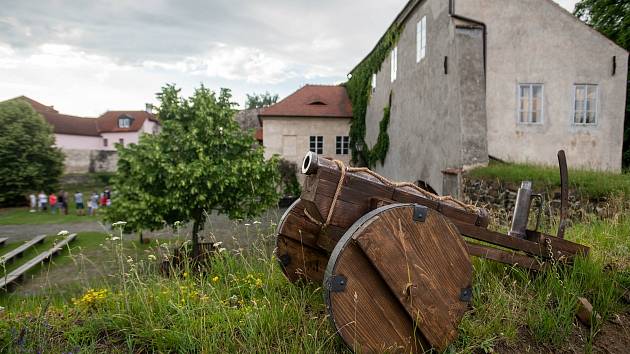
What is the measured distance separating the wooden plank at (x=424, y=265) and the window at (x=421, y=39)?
12.9 meters

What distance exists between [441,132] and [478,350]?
10595 mm

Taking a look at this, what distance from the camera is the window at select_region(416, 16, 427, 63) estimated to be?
13.3 metres

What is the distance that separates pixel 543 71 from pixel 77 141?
164 feet

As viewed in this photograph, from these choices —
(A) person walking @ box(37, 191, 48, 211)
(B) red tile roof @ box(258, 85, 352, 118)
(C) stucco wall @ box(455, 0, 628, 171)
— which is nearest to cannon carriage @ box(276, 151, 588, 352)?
(C) stucco wall @ box(455, 0, 628, 171)

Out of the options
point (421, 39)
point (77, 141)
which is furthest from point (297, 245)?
point (77, 141)

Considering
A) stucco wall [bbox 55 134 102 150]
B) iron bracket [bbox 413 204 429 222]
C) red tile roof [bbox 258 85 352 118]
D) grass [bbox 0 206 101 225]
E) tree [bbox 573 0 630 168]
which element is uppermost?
tree [bbox 573 0 630 168]

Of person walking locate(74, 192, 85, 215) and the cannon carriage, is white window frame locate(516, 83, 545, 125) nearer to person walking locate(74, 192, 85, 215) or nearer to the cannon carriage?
the cannon carriage

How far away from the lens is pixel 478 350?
6.84 ft

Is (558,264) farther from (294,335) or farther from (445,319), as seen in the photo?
(294,335)

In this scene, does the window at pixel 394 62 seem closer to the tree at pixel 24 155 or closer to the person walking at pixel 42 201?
the person walking at pixel 42 201

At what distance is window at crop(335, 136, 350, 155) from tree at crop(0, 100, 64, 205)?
20.7 metres

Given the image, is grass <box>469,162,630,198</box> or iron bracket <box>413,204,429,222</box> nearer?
iron bracket <box>413,204,429,222</box>

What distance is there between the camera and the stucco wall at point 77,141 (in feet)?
140

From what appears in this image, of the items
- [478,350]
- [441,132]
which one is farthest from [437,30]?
[478,350]
